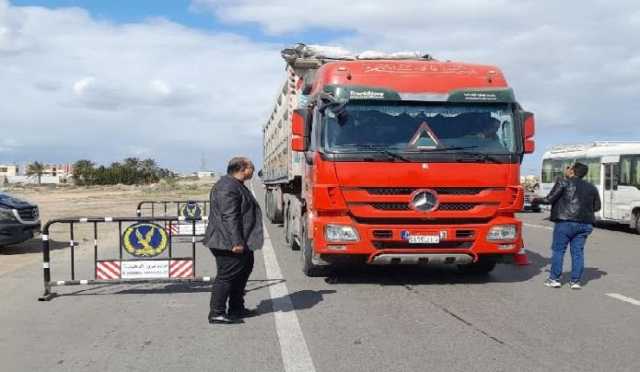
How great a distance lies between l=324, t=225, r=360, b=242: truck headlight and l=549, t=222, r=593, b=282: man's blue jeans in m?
2.80

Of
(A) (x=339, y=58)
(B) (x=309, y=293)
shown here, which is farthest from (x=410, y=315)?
(A) (x=339, y=58)

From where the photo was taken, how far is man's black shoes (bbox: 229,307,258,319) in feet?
23.0

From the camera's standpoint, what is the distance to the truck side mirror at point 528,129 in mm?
8883

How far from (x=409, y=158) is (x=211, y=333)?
3483 millimetres

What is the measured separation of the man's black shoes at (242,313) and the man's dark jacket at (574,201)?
4.41m

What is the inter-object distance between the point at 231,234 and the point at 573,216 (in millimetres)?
4812

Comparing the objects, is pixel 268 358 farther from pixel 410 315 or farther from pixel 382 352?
pixel 410 315

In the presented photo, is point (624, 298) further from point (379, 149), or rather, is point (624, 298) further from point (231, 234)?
point (231, 234)

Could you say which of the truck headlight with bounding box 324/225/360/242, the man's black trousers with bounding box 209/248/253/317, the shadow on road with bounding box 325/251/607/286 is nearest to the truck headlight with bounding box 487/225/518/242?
the shadow on road with bounding box 325/251/607/286

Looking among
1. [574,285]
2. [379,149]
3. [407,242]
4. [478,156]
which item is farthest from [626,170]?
[379,149]

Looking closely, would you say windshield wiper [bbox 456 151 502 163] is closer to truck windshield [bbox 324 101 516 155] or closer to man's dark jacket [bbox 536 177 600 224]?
truck windshield [bbox 324 101 516 155]

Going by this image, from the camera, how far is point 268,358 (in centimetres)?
547

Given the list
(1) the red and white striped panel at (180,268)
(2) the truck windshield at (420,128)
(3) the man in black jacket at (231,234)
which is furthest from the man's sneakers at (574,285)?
(1) the red and white striped panel at (180,268)

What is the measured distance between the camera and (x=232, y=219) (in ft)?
21.9
